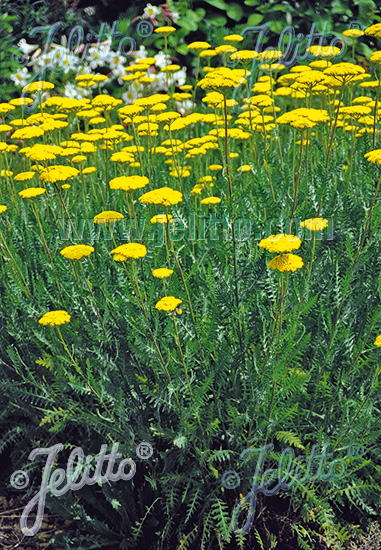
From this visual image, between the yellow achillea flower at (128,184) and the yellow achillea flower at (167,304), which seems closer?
the yellow achillea flower at (167,304)

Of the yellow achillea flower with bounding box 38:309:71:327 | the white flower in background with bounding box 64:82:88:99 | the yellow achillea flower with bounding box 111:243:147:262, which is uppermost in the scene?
the yellow achillea flower with bounding box 111:243:147:262

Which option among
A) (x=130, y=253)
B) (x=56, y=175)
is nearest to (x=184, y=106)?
(x=56, y=175)

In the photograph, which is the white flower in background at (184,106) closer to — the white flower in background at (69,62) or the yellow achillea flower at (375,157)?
the white flower in background at (69,62)

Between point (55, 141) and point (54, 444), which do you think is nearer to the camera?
point (54, 444)

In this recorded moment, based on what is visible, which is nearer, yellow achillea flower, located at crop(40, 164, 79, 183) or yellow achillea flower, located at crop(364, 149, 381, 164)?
yellow achillea flower, located at crop(364, 149, 381, 164)

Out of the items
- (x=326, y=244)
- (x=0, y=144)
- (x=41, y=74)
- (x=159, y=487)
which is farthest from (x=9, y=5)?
(x=159, y=487)

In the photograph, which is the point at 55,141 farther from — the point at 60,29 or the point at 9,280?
the point at 60,29

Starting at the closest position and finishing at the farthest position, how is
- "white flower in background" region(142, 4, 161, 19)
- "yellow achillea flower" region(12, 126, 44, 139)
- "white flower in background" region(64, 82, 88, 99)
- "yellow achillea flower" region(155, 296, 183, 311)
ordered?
"yellow achillea flower" region(155, 296, 183, 311) < "yellow achillea flower" region(12, 126, 44, 139) < "white flower in background" region(64, 82, 88, 99) < "white flower in background" region(142, 4, 161, 19)

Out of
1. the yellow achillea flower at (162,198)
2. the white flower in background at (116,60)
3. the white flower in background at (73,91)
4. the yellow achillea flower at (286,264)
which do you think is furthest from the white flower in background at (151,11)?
the yellow achillea flower at (286,264)

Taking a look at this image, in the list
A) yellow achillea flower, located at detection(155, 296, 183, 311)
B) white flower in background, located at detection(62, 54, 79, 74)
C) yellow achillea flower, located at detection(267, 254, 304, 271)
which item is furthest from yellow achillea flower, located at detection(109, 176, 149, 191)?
white flower in background, located at detection(62, 54, 79, 74)

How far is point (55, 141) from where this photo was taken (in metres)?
2.45

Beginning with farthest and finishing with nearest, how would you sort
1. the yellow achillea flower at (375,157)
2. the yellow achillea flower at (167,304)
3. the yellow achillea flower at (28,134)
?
the yellow achillea flower at (28,134) < the yellow achillea flower at (375,157) < the yellow achillea flower at (167,304)

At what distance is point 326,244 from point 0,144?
1.19 m

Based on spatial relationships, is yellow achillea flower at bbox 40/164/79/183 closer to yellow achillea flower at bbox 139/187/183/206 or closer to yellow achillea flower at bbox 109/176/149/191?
yellow achillea flower at bbox 109/176/149/191
